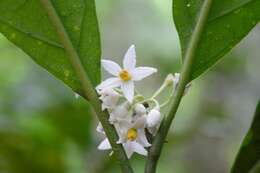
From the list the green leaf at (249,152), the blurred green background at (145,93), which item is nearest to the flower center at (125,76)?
the green leaf at (249,152)

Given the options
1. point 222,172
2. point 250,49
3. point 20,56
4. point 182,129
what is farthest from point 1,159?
point 250,49

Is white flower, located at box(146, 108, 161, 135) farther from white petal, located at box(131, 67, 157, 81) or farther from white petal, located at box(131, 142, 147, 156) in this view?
white petal, located at box(131, 67, 157, 81)

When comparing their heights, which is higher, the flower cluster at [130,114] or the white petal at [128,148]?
the flower cluster at [130,114]

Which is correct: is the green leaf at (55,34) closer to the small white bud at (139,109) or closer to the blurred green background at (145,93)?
the small white bud at (139,109)

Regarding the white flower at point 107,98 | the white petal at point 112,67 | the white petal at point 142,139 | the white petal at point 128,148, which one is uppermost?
the white petal at point 112,67

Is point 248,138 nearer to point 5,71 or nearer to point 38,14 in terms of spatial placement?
point 38,14

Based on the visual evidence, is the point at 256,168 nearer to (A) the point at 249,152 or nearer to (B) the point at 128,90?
(A) the point at 249,152
